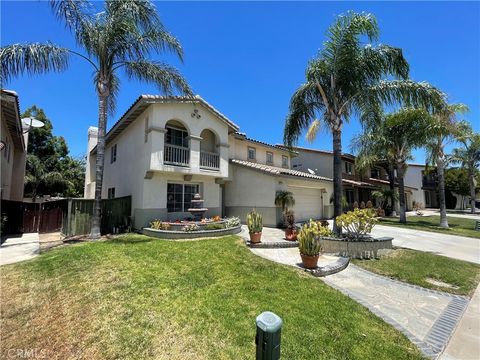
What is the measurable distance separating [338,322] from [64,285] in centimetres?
655

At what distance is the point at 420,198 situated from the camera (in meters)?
46.1

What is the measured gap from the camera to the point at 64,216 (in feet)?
48.0

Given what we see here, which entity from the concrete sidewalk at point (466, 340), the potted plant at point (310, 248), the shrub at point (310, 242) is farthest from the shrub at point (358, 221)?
the concrete sidewalk at point (466, 340)

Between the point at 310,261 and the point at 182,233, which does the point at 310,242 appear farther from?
the point at 182,233

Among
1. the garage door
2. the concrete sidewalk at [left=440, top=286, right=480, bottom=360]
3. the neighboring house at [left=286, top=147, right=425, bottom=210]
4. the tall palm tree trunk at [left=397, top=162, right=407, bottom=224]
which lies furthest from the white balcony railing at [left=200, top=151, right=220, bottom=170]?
the tall palm tree trunk at [left=397, top=162, right=407, bottom=224]

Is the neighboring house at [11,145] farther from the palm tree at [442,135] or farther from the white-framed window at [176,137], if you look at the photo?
the palm tree at [442,135]

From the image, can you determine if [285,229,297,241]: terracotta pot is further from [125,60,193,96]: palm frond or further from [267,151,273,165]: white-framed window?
[267,151,273,165]: white-framed window

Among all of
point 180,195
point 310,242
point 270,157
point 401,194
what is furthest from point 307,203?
point 310,242

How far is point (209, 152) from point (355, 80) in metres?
9.47

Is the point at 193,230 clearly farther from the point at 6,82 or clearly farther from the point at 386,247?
the point at 6,82

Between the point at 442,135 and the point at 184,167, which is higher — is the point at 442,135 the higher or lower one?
the higher one

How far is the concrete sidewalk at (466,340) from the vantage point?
419 centimetres

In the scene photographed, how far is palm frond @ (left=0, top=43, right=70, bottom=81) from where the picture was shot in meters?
10.1

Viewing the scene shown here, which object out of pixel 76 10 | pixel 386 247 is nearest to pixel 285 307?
pixel 386 247
